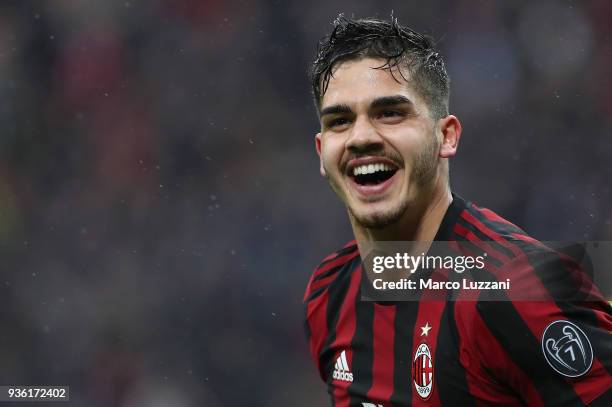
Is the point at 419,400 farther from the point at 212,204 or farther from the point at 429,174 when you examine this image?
the point at 212,204

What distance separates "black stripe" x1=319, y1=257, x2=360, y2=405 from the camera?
9.60ft

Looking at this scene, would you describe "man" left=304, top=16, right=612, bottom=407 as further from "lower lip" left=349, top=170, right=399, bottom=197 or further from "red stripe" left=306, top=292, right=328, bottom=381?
"red stripe" left=306, top=292, right=328, bottom=381

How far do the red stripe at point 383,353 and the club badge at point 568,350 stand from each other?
590 mm

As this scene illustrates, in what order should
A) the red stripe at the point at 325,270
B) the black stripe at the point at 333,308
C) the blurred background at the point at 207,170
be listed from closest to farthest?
1. the black stripe at the point at 333,308
2. the red stripe at the point at 325,270
3. the blurred background at the point at 207,170

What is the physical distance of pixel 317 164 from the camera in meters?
6.43

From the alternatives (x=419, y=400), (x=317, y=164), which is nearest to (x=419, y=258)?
(x=419, y=400)

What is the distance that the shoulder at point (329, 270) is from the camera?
3113 mm

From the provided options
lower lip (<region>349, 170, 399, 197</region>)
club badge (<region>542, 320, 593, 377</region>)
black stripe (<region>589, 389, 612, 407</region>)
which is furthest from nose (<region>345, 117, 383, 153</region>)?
black stripe (<region>589, 389, 612, 407</region>)

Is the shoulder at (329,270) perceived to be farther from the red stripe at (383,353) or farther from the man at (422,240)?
the red stripe at (383,353)

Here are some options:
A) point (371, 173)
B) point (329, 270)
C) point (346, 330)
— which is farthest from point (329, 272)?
point (371, 173)

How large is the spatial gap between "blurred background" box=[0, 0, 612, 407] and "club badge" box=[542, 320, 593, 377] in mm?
3935

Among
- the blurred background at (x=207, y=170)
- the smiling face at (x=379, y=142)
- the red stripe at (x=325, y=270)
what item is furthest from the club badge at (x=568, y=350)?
the blurred background at (x=207, y=170)

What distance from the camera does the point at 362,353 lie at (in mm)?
2711

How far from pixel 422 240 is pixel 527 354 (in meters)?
0.59
